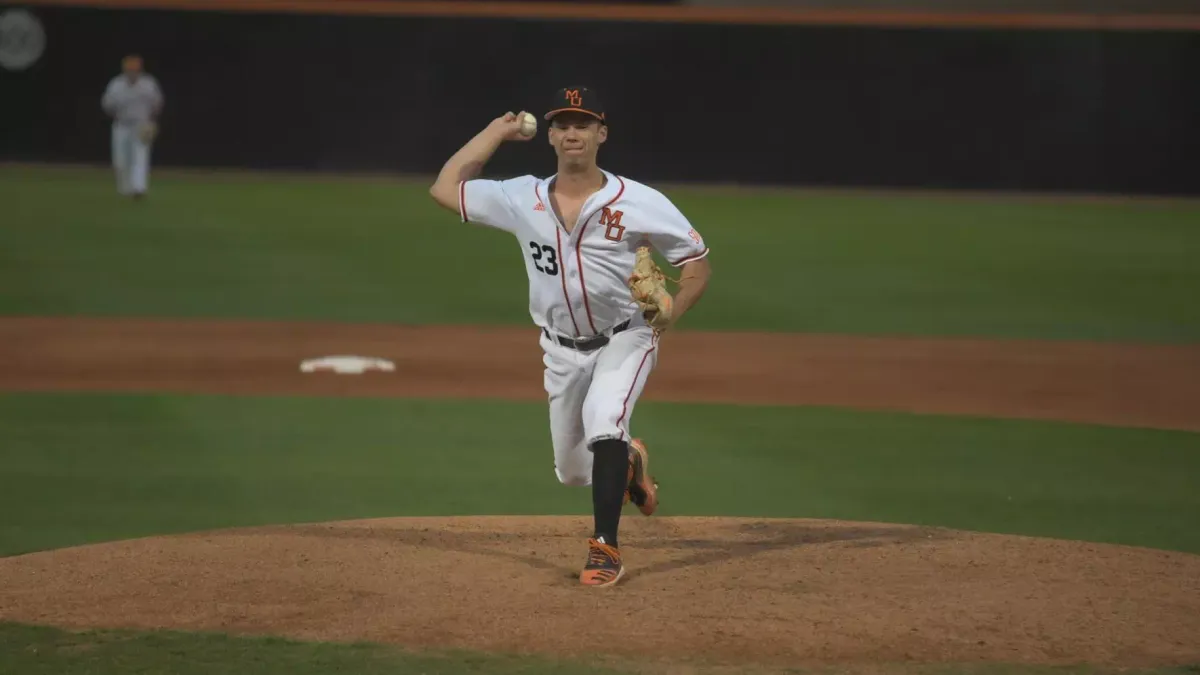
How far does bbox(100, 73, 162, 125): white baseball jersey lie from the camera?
848 inches

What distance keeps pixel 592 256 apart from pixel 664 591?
1228 millimetres

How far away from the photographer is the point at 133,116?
70.6ft

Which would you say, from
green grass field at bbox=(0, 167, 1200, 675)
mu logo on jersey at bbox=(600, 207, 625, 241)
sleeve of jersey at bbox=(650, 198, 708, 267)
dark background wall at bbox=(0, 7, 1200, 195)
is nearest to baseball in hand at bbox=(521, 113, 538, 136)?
mu logo on jersey at bbox=(600, 207, 625, 241)

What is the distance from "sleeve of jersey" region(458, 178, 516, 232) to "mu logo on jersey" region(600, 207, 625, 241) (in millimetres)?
357

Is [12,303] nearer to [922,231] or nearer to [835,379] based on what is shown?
[835,379]

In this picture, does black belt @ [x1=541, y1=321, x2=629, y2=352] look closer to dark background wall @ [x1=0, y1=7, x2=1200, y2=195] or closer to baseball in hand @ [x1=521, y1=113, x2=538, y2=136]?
baseball in hand @ [x1=521, y1=113, x2=538, y2=136]

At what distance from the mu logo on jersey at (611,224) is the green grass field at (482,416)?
5.52 feet

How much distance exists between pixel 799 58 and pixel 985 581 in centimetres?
1841

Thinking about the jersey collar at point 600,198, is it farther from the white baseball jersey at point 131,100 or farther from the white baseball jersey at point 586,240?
the white baseball jersey at point 131,100

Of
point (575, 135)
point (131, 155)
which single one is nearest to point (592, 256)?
point (575, 135)

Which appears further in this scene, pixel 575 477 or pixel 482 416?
pixel 482 416

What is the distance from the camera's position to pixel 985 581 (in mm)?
6484

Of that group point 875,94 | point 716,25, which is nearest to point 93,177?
point 716,25

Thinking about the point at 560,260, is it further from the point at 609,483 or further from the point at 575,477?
the point at 575,477
